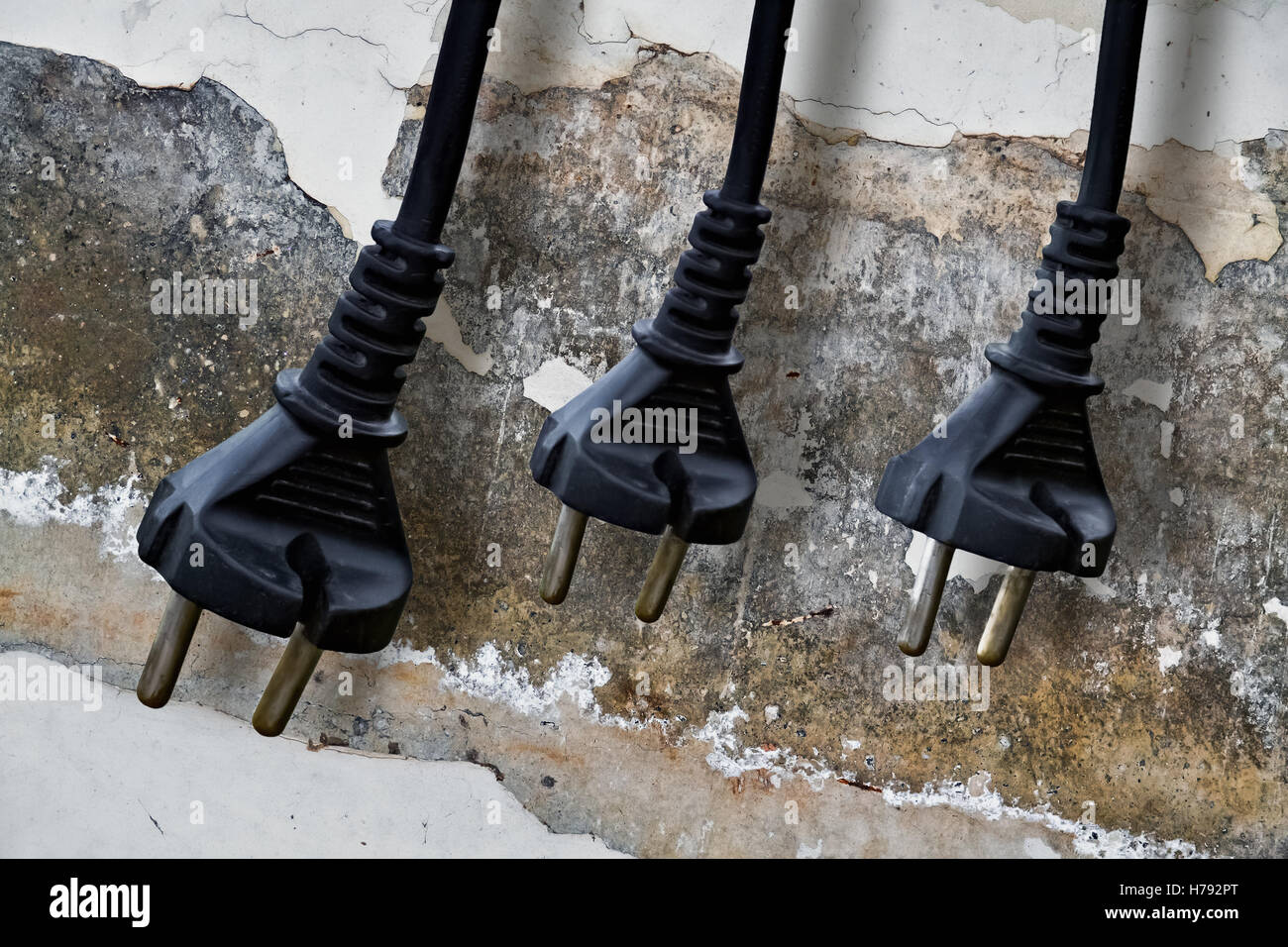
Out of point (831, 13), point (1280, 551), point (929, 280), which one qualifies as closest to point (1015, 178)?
point (929, 280)

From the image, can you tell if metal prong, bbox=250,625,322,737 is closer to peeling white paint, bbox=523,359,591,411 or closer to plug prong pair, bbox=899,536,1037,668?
peeling white paint, bbox=523,359,591,411

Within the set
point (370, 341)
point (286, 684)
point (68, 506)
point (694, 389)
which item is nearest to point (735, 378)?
point (694, 389)

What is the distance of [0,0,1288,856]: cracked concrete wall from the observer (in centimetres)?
92

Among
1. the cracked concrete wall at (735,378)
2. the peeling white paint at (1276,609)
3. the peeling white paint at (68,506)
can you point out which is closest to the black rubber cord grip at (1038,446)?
the cracked concrete wall at (735,378)

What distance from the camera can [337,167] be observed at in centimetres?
94

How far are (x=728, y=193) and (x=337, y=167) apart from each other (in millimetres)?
373

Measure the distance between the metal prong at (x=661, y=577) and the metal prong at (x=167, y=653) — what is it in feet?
1.19

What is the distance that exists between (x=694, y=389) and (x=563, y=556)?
181 mm

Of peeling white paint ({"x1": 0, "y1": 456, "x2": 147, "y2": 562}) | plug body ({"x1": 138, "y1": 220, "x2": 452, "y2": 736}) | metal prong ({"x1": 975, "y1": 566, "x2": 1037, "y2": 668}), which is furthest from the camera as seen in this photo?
peeling white paint ({"x1": 0, "y1": 456, "x2": 147, "y2": 562})

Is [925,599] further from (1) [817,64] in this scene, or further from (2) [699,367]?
(1) [817,64]

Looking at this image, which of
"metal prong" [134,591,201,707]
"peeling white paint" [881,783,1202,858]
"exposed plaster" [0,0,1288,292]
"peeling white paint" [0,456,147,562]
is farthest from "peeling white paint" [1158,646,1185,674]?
"peeling white paint" [0,456,147,562]

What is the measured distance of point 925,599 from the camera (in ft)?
2.82

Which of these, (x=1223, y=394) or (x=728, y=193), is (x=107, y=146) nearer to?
(x=728, y=193)

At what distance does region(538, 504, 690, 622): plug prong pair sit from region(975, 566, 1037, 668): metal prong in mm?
271
